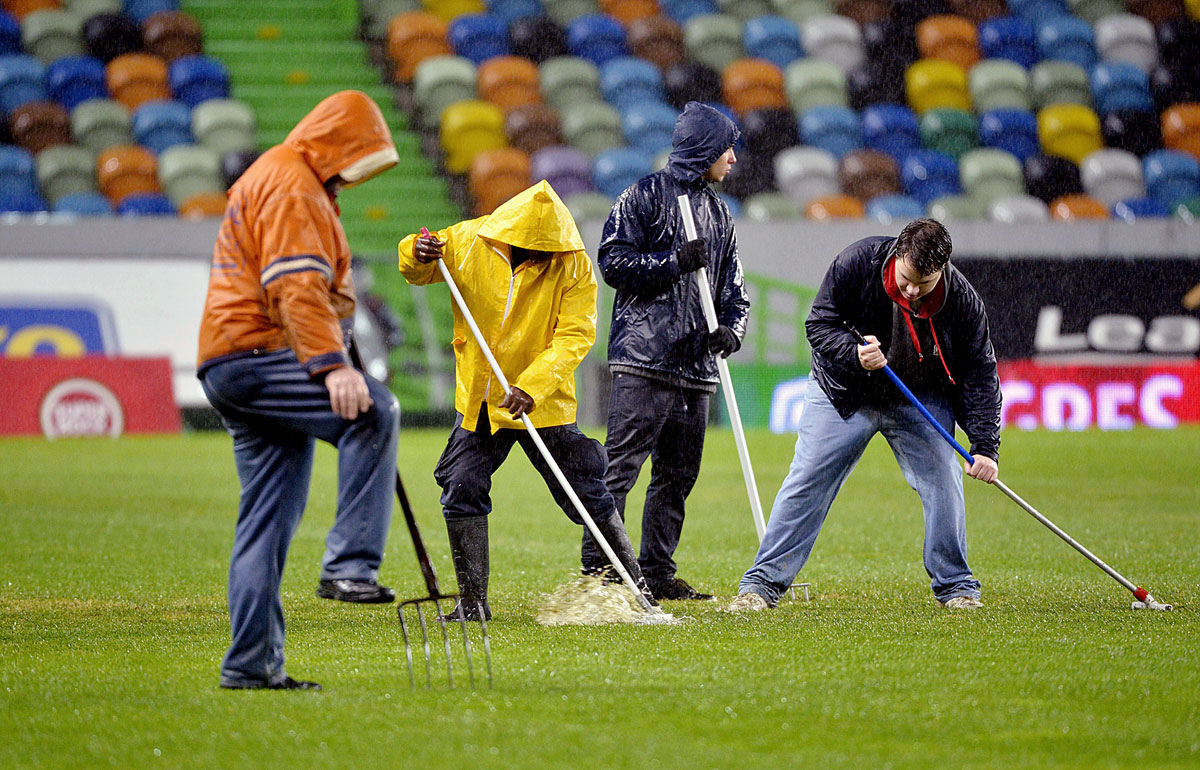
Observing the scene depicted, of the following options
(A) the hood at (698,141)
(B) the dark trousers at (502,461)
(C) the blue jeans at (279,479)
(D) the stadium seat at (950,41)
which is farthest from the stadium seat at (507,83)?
(C) the blue jeans at (279,479)

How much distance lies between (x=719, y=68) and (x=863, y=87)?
2.59 meters

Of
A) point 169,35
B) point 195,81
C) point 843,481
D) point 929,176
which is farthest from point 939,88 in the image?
point 843,481

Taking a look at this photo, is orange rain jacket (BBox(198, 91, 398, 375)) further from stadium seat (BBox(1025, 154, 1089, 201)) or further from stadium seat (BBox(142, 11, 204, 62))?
stadium seat (BBox(142, 11, 204, 62))

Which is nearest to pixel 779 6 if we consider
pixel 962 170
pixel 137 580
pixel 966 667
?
pixel 962 170

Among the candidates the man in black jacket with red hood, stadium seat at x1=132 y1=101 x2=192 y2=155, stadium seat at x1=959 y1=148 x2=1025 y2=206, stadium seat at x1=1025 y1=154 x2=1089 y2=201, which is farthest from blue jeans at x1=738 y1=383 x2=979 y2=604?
stadium seat at x1=132 y1=101 x2=192 y2=155

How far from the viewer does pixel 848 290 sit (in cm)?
650

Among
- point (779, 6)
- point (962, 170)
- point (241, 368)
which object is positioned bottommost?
point (241, 368)

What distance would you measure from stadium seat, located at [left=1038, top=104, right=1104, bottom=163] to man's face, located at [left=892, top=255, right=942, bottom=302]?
1944 cm

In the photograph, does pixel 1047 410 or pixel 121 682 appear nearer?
pixel 121 682

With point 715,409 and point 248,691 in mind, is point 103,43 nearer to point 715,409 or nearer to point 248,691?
point 715,409

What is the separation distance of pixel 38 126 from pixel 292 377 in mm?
20934

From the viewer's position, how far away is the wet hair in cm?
605

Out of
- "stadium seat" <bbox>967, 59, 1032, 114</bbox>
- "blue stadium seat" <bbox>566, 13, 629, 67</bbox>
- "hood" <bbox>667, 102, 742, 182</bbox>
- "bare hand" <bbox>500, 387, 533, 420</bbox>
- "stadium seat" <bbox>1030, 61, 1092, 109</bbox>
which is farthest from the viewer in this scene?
"blue stadium seat" <bbox>566, 13, 629, 67</bbox>

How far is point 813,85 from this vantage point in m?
25.6
